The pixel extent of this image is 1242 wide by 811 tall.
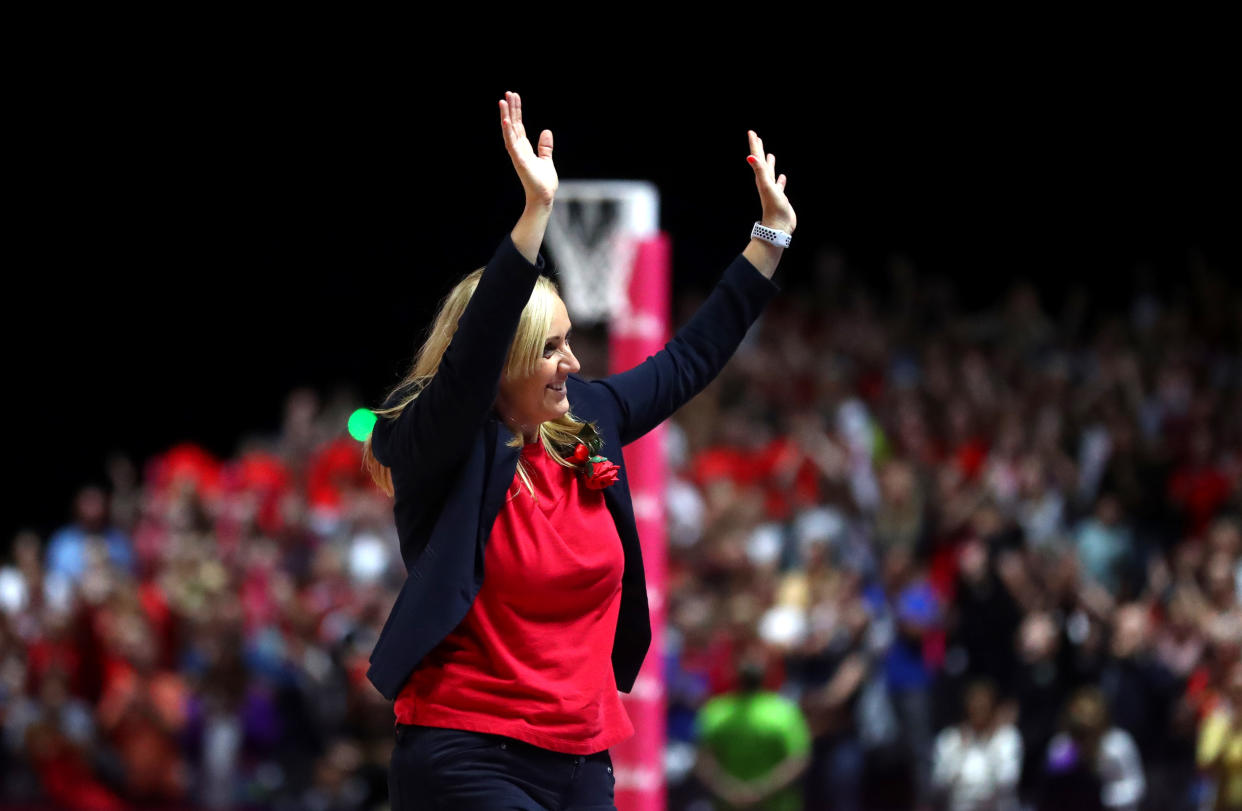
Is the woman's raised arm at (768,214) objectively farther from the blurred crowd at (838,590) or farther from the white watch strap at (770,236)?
the blurred crowd at (838,590)

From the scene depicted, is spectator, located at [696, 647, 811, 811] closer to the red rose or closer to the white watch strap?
the white watch strap

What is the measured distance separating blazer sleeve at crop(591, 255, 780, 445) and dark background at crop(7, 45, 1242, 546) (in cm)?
1108

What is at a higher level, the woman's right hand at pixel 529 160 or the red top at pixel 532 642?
the woman's right hand at pixel 529 160

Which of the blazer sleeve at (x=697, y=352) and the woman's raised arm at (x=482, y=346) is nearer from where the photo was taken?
the woman's raised arm at (x=482, y=346)

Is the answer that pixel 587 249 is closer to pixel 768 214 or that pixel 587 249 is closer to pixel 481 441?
pixel 768 214

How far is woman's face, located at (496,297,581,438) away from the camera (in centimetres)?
311

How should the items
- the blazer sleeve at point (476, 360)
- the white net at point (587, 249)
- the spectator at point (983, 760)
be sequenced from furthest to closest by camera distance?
1. the white net at point (587, 249)
2. the spectator at point (983, 760)
3. the blazer sleeve at point (476, 360)

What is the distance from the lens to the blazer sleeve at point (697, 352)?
341 cm

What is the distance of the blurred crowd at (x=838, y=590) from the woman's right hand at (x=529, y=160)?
6.76 metres

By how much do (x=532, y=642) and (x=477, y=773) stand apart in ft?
0.82

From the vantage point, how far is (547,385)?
3.12 m

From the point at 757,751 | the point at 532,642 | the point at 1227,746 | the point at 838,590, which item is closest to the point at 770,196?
the point at 532,642

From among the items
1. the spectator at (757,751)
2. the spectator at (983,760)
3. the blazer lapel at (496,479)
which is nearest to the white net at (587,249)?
the spectator at (757,751)

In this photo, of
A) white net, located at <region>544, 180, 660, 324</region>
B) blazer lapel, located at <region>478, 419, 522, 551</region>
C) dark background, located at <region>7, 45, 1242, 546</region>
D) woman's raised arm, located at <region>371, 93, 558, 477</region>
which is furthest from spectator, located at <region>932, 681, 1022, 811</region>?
woman's raised arm, located at <region>371, 93, 558, 477</region>
